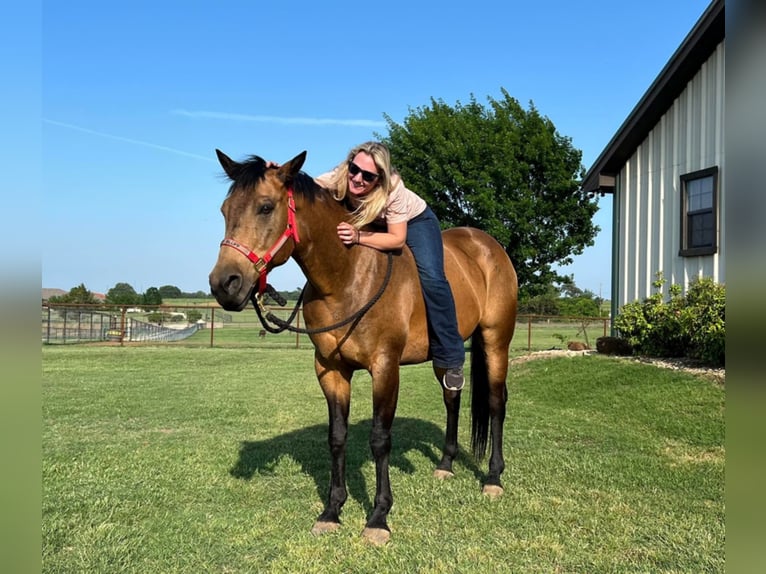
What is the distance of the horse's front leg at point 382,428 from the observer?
12.1 feet

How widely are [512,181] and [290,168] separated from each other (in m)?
20.8

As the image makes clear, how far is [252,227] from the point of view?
3.15m

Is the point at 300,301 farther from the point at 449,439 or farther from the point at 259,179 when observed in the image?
the point at 449,439

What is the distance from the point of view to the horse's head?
2988 millimetres

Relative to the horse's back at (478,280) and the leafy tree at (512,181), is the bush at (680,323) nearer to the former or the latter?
the horse's back at (478,280)

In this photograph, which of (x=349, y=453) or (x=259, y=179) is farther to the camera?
(x=349, y=453)

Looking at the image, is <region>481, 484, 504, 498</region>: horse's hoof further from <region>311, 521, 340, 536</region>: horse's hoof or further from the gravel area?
the gravel area

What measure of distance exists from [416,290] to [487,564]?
185 centimetres

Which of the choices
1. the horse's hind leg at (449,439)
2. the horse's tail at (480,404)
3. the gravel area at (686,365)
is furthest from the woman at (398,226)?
the gravel area at (686,365)

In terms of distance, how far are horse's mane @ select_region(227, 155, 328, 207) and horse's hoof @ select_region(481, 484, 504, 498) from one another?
2.71 meters

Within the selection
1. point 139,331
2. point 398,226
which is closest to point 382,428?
point 398,226

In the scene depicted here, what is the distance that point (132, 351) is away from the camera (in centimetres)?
1898
